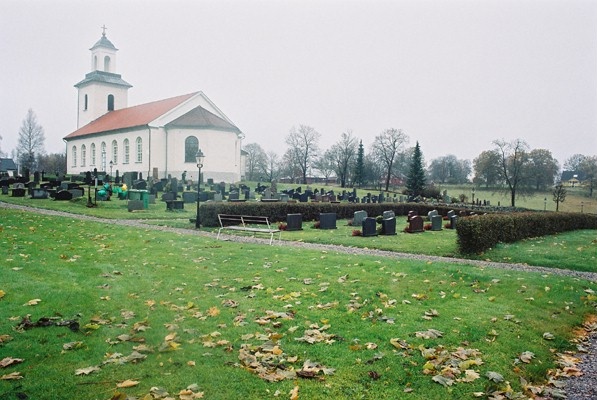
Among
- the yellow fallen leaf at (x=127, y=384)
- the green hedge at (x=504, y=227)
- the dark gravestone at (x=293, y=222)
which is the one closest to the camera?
the yellow fallen leaf at (x=127, y=384)

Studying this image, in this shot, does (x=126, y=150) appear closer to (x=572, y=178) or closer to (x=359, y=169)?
(x=359, y=169)

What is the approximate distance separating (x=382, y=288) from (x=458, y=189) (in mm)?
75978

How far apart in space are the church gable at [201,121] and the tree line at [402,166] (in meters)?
26.5

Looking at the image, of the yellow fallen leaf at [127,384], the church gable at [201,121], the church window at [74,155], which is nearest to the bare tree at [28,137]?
the church window at [74,155]

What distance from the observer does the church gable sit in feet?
157

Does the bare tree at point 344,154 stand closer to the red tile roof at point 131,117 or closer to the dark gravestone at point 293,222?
the red tile roof at point 131,117

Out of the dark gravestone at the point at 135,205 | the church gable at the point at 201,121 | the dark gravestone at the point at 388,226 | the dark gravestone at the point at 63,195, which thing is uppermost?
the church gable at the point at 201,121

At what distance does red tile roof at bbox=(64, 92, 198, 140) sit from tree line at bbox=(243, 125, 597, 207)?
30604mm

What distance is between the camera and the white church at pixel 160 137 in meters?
47.8

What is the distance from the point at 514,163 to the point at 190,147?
146 feet

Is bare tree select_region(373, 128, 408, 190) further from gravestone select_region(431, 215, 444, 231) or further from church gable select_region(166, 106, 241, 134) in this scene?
gravestone select_region(431, 215, 444, 231)

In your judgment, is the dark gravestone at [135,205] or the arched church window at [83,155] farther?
the arched church window at [83,155]

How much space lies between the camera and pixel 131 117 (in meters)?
53.6

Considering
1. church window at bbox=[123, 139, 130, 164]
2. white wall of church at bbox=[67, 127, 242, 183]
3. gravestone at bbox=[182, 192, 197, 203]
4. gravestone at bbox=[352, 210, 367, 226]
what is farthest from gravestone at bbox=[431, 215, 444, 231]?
church window at bbox=[123, 139, 130, 164]
